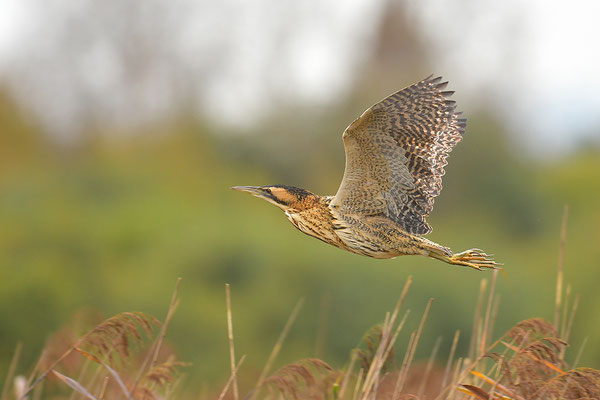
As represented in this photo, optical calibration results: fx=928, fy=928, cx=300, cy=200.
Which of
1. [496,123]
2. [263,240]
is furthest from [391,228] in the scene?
[496,123]

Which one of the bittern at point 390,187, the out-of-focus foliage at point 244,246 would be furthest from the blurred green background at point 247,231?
the bittern at point 390,187

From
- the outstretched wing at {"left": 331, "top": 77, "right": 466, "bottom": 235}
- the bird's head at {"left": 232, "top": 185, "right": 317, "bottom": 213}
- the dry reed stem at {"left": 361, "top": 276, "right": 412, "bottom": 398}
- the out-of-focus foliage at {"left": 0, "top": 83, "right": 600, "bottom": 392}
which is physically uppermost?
the outstretched wing at {"left": 331, "top": 77, "right": 466, "bottom": 235}

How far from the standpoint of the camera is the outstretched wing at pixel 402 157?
423 centimetres

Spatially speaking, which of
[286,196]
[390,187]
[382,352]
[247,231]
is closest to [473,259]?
[390,187]

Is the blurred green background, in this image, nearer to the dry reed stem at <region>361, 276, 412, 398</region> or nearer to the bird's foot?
the bird's foot

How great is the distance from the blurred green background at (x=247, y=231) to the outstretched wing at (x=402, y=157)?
19.3ft

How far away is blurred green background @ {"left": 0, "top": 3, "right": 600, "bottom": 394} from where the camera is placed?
14.0 metres

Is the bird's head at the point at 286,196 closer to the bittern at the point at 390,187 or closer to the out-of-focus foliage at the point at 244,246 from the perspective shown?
the bittern at the point at 390,187

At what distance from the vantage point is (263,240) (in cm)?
1614

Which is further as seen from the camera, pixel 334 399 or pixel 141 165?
pixel 141 165

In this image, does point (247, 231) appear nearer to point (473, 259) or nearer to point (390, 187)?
point (390, 187)

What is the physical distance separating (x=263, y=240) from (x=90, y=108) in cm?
1051

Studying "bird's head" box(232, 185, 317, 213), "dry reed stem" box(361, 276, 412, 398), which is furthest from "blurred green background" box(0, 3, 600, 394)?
"dry reed stem" box(361, 276, 412, 398)

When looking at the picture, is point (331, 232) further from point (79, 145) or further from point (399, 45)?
point (399, 45)
